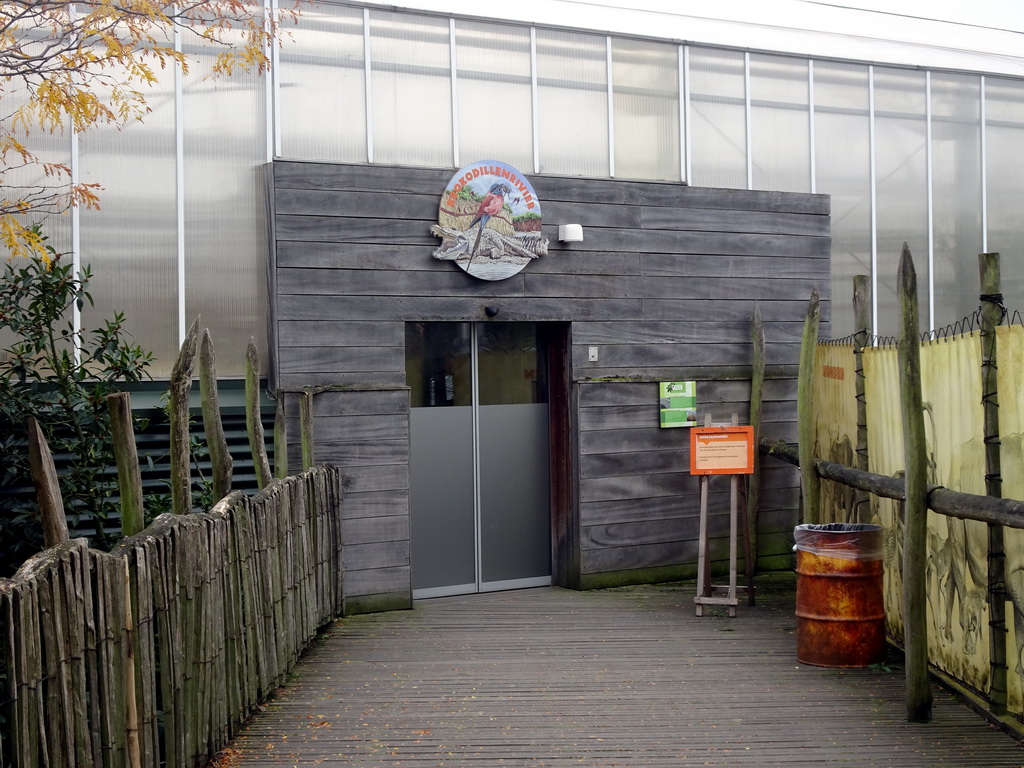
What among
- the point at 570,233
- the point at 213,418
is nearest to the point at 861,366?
the point at 570,233

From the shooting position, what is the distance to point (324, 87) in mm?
9359

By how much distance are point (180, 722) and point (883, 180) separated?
907cm

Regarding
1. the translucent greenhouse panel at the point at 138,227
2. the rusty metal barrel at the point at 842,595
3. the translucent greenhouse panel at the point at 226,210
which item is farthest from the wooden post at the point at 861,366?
the translucent greenhouse panel at the point at 138,227

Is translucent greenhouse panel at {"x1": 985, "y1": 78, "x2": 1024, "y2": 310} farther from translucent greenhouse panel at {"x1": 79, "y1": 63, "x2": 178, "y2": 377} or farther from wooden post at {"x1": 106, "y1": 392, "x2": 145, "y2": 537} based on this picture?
wooden post at {"x1": 106, "y1": 392, "x2": 145, "y2": 537}

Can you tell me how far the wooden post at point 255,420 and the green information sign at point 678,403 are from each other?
435 centimetres

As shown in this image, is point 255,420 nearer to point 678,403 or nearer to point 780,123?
point 678,403

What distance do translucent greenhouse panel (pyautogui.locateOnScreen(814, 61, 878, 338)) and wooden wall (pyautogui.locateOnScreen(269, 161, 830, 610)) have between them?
0.29 m

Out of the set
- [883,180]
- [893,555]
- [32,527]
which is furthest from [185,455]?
[883,180]

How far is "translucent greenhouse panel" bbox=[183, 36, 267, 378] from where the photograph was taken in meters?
9.09

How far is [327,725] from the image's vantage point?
607 centimetres

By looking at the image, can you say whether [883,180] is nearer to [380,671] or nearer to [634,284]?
[634,284]

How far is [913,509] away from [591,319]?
4545 mm

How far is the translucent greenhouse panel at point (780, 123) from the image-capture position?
36.2 feet

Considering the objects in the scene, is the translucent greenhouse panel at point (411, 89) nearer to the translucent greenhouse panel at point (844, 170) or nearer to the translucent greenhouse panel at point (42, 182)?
the translucent greenhouse panel at point (42, 182)
